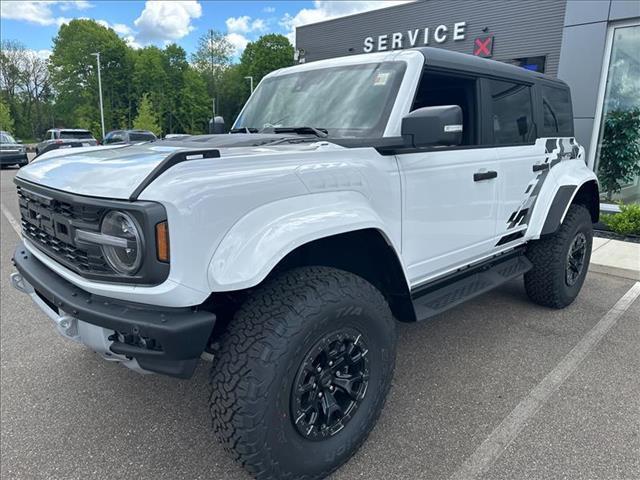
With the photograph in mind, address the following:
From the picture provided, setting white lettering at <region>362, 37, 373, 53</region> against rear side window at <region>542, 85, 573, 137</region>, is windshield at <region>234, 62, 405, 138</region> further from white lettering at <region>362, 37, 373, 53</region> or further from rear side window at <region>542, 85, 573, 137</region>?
white lettering at <region>362, 37, 373, 53</region>

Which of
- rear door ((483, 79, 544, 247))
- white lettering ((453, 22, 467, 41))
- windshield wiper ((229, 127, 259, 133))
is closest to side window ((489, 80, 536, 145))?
rear door ((483, 79, 544, 247))

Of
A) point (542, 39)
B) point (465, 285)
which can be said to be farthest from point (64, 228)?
point (542, 39)

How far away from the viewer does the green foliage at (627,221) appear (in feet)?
21.6

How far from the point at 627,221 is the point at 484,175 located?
4940mm

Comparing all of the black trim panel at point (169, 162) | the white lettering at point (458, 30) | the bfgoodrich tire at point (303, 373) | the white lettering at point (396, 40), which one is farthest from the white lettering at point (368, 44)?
the black trim panel at point (169, 162)

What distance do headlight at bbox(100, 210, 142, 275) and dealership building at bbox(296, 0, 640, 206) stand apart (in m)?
8.34

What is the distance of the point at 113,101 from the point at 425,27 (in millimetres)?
44713

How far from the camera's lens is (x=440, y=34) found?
14906mm

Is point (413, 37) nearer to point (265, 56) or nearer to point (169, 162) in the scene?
point (169, 162)

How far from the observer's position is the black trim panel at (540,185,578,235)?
11.7 feet

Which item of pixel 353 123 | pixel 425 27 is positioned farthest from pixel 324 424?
pixel 425 27

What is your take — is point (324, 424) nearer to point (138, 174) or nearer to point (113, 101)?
point (138, 174)

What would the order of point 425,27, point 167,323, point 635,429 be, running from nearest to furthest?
point 167,323
point 635,429
point 425,27

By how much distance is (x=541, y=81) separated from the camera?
150 inches
